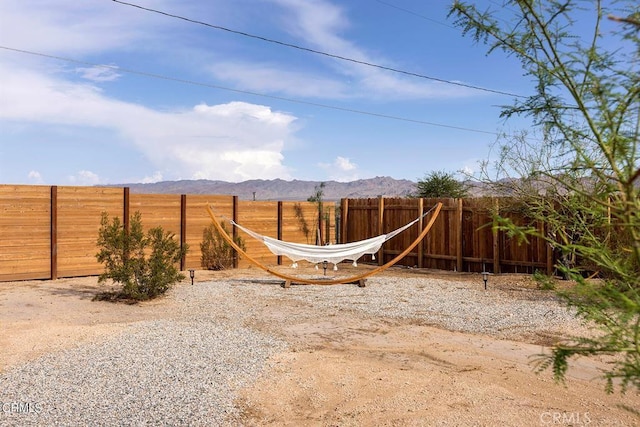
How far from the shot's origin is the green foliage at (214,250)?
10.2 meters

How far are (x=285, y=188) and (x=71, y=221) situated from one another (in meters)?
67.9

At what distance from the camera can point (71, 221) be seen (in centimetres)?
851

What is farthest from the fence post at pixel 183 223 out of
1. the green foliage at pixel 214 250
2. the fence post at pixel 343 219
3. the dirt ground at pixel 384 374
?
the fence post at pixel 343 219

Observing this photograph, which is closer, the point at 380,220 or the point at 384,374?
the point at 384,374

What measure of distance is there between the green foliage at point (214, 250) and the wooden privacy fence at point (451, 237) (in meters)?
3.28

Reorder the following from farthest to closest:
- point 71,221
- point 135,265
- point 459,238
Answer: point 459,238 → point 71,221 → point 135,265

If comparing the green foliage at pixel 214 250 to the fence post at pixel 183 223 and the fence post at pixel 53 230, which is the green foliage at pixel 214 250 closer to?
the fence post at pixel 183 223

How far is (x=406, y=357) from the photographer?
415 centimetres

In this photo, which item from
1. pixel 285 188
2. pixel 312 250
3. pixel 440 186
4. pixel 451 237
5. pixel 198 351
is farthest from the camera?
pixel 285 188

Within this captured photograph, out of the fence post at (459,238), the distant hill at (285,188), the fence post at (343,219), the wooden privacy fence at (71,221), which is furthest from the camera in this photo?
the distant hill at (285,188)

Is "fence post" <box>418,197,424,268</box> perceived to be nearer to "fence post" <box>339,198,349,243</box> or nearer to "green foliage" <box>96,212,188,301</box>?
"fence post" <box>339,198,349,243</box>

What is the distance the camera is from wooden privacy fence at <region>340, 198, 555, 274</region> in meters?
9.24

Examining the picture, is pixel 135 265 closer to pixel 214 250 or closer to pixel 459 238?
pixel 214 250

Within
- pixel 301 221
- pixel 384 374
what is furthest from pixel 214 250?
pixel 384 374
